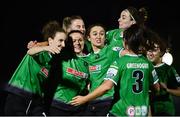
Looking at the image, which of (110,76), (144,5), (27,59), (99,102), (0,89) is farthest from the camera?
(144,5)

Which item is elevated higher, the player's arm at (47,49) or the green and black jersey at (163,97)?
the player's arm at (47,49)

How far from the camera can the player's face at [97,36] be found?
15.5 feet

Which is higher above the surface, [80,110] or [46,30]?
[46,30]

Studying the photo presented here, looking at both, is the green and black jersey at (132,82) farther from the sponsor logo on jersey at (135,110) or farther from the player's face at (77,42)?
the player's face at (77,42)

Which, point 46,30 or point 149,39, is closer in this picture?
point 149,39

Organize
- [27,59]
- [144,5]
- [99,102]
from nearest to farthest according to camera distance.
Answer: [27,59], [99,102], [144,5]

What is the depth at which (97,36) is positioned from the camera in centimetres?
474

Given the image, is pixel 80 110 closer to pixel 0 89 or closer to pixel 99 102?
pixel 99 102

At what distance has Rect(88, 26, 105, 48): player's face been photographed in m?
4.73

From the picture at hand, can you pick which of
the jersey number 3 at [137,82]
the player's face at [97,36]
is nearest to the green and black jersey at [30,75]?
the player's face at [97,36]

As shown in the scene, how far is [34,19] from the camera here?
702 cm

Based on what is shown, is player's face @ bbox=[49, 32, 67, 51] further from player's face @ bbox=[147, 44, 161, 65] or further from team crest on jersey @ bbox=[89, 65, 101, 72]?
player's face @ bbox=[147, 44, 161, 65]

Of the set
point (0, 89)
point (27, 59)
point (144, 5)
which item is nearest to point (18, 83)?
point (27, 59)

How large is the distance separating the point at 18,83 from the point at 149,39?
3.86 feet
